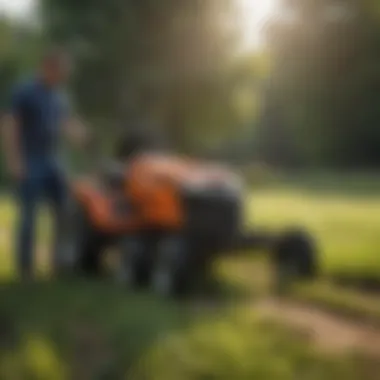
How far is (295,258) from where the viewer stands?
1.39m

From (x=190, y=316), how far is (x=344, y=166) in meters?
0.30

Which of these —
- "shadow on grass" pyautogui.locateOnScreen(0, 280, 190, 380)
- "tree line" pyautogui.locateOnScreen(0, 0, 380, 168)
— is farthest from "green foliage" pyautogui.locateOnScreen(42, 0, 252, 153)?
"shadow on grass" pyautogui.locateOnScreen(0, 280, 190, 380)

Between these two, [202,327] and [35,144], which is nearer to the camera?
[202,327]

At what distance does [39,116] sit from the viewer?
4.97 feet

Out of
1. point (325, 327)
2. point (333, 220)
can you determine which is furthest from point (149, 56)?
point (325, 327)

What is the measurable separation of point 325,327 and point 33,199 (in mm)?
472

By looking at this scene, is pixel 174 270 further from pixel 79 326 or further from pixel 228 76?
pixel 228 76

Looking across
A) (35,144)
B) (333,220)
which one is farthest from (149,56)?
(333,220)

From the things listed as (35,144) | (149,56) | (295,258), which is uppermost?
(149,56)

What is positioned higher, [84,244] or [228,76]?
[228,76]

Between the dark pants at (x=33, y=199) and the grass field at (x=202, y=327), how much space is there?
0.08 ft

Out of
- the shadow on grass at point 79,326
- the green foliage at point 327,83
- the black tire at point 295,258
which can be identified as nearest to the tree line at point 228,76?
the green foliage at point 327,83

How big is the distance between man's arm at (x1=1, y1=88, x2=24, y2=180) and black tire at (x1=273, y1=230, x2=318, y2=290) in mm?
403

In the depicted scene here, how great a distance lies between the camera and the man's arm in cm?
150
